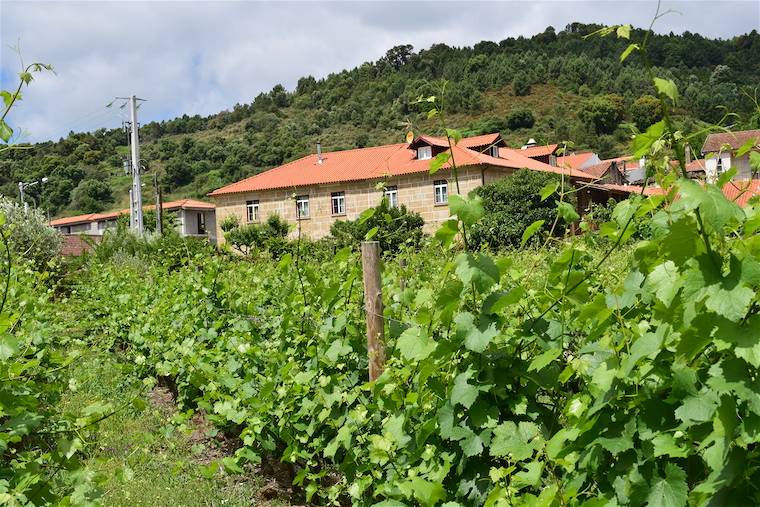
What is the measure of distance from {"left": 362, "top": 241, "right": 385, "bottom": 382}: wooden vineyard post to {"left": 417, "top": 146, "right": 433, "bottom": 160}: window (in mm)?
28557

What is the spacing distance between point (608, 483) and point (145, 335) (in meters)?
5.58

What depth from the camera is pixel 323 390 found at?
138 inches

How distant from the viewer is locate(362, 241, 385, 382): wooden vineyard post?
329 centimetres

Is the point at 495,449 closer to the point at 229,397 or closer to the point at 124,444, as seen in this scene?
the point at 229,397

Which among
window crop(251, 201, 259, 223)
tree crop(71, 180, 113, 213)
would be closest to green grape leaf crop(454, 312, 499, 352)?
window crop(251, 201, 259, 223)

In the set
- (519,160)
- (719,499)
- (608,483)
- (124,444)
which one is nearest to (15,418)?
(608,483)

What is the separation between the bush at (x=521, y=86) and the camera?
3081 inches

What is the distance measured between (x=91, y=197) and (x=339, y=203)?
1834 inches

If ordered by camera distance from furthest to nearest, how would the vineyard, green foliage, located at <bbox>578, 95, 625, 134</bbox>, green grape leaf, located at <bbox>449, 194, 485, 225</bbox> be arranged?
1. green foliage, located at <bbox>578, 95, 625, 134</bbox>
2. green grape leaf, located at <bbox>449, 194, 485, 225</bbox>
3. the vineyard

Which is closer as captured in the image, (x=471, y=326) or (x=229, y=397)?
(x=471, y=326)

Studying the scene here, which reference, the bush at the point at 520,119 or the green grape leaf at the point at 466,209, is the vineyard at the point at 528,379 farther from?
the bush at the point at 520,119

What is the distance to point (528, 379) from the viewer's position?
232cm

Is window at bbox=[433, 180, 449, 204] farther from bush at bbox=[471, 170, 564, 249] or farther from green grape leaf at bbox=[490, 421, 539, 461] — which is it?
green grape leaf at bbox=[490, 421, 539, 461]

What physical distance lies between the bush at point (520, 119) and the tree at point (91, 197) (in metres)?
41.0
